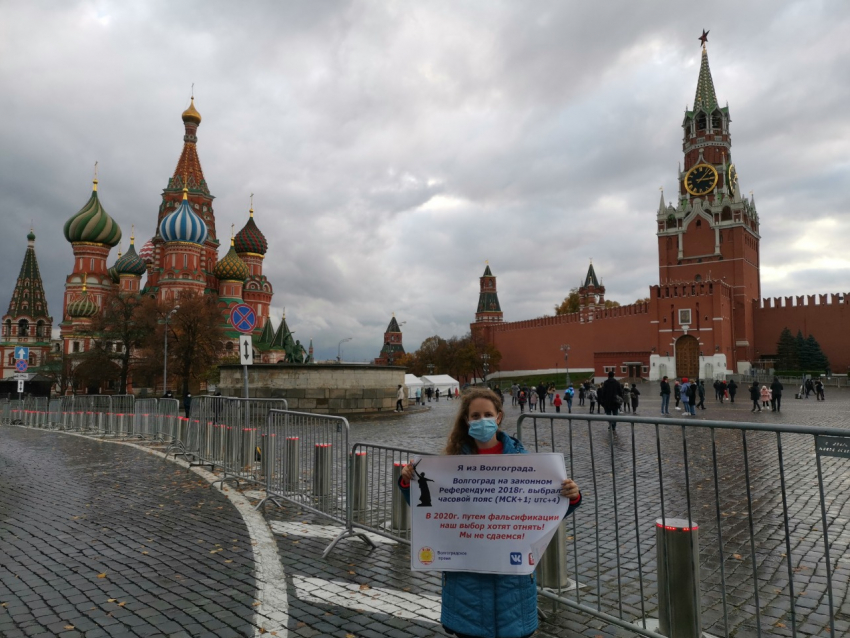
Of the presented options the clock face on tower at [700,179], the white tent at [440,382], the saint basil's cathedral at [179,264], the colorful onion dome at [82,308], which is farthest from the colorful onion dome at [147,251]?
the clock face on tower at [700,179]

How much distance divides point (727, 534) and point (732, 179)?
2829 inches

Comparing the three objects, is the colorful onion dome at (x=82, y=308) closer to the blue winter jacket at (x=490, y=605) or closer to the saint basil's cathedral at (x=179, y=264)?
the saint basil's cathedral at (x=179, y=264)

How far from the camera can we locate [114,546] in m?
5.43

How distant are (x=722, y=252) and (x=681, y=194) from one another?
9.17 m

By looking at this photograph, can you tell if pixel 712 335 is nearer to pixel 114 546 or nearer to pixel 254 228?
pixel 254 228

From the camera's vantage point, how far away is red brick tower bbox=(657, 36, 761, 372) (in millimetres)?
61938

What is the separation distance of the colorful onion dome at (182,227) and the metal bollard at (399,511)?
5277 cm

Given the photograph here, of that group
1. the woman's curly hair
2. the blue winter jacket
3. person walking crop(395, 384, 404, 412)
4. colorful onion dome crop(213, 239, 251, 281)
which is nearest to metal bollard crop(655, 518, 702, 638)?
the blue winter jacket

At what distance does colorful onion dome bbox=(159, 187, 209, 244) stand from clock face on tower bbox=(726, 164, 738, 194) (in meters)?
55.3

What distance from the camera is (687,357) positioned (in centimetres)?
5609

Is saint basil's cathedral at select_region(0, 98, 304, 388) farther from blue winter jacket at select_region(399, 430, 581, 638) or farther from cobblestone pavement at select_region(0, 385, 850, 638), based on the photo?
blue winter jacket at select_region(399, 430, 581, 638)

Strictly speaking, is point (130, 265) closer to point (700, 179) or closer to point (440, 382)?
point (440, 382)

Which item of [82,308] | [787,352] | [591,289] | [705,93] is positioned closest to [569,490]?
[787,352]

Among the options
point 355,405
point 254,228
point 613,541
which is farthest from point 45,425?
point 254,228
